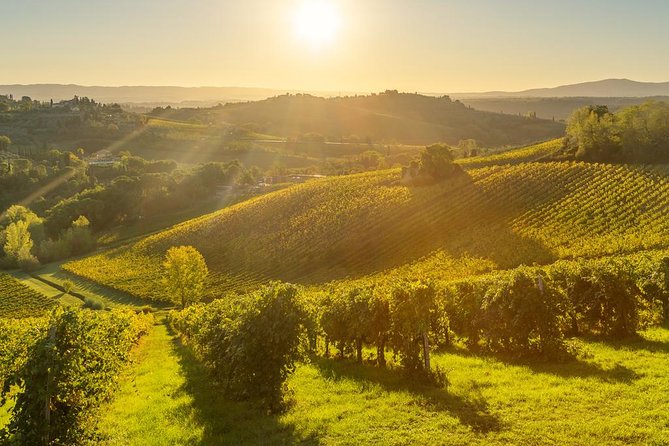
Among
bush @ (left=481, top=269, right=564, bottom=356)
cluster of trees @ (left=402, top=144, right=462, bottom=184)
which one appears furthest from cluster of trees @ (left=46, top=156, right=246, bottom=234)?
bush @ (left=481, top=269, right=564, bottom=356)

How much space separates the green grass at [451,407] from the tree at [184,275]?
144 ft

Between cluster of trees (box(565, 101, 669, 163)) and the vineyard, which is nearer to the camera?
the vineyard

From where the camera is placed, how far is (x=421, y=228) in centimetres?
7831

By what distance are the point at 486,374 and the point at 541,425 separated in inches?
234

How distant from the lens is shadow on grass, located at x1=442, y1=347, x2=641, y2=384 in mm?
19516

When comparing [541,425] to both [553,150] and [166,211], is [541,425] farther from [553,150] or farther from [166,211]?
[166,211]

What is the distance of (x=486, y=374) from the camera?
A: 21672mm

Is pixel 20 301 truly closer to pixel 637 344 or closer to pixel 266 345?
pixel 266 345

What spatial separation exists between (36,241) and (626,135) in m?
137

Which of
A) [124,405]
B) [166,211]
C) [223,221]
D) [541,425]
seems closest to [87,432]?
[124,405]

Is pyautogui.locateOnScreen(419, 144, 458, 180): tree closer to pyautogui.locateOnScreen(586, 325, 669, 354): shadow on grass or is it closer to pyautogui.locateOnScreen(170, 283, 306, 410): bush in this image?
pyautogui.locateOnScreen(586, 325, 669, 354): shadow on grass

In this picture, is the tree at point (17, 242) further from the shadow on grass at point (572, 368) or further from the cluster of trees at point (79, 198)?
the shadow on grass at point (572, 368)

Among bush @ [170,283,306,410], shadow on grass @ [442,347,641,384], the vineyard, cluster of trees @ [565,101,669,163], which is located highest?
cluster of trees @ [565,101,669,163]

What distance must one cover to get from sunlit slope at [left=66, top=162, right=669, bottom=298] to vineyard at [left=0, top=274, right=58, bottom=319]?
1097 cm
